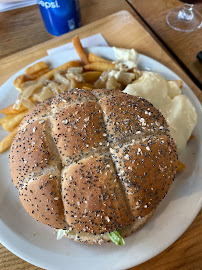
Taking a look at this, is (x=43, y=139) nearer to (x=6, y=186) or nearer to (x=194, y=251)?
(x=6, y=186)

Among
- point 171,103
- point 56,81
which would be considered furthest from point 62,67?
point 171,103

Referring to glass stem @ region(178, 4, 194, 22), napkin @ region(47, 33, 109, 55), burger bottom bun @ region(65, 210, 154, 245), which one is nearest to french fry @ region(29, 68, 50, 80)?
napkin @ region(47, 33, 109, 55)

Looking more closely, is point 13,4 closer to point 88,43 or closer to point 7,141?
point 88,43

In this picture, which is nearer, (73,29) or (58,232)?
(58,232)

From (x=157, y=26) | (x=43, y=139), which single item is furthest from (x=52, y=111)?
(x=157, y=26)

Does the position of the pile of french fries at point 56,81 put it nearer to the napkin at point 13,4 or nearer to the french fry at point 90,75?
the french fry at point 90,75

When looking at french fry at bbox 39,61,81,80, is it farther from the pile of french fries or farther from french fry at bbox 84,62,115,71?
french fry at bbox 84,62,115,71

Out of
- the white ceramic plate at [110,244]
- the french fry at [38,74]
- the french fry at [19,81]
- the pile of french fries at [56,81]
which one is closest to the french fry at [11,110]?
the pile of french fries at [56,81]
